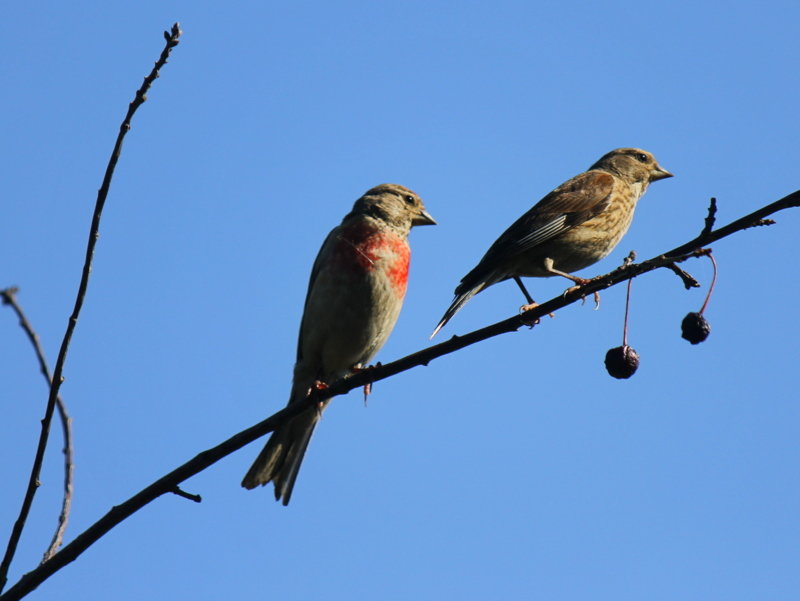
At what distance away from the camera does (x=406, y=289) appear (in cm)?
597

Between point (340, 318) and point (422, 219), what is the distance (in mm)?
1246

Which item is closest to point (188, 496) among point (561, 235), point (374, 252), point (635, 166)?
point (374, 252)

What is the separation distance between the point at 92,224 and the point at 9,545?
944 millimetres

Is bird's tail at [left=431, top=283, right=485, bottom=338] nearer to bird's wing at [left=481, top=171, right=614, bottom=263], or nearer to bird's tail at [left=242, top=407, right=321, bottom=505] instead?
bird's wing at [left=481, top=171, right=614, bottom=263]

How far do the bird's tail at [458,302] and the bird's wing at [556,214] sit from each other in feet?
0.94

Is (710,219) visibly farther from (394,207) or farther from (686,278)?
(394,207)

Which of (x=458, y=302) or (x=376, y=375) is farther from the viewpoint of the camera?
(x=458, y=302)

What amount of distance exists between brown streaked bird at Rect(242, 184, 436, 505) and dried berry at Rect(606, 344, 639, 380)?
81.9 inches

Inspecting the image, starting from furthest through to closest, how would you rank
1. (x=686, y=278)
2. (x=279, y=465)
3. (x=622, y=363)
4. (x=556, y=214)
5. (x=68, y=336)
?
(x=556, y=214), (x=279, y=465), (x=622, y=363), (x=686, y=278), (x=68, y=336)

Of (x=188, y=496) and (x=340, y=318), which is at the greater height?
(x=340, y=318)

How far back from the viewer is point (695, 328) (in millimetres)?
3643

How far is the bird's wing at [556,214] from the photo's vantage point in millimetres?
6180

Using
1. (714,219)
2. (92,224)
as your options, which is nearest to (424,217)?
(714,219)

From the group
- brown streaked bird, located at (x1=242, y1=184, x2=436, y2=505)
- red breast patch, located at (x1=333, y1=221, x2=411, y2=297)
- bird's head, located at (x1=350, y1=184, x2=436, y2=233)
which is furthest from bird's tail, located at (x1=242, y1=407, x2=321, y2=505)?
bird's head, located at (x1=350, y1=184, x2=436, y2=233)
